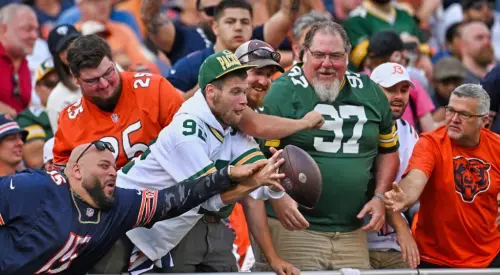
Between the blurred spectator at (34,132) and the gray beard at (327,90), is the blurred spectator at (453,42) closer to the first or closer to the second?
the blurred spectator at (34,132)

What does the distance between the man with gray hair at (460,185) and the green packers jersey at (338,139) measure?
0.98 feet

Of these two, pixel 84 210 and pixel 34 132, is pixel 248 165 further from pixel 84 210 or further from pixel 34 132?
pixel 34 132

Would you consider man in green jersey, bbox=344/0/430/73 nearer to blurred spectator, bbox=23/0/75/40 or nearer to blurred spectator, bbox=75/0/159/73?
blurred spectator, bbox=75/0/159/73

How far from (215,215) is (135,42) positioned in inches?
196

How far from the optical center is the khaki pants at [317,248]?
666cm

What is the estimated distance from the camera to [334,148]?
262 inches

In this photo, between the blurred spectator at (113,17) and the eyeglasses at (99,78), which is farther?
the blurred spectator at (113,17)

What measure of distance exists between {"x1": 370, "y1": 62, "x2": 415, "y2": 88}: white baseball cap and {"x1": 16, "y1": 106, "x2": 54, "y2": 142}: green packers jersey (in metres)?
2.89

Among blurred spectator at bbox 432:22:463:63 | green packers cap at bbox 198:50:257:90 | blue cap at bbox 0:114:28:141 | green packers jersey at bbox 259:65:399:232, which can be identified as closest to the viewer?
green packers cap at bbox 198:50:257:90

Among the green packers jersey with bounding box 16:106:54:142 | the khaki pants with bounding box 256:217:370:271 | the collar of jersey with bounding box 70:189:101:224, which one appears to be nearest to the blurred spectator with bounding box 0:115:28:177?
the green packers jersey with bounding box 16:106:54:142

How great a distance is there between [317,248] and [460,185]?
99 cm

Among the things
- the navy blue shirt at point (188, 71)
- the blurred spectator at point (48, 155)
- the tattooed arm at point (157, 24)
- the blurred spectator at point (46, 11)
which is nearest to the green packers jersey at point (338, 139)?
the navy blue shirt at point (188, 71)

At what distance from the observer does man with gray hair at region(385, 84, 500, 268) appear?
672 cm

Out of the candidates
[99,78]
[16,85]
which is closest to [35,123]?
[16,85]
